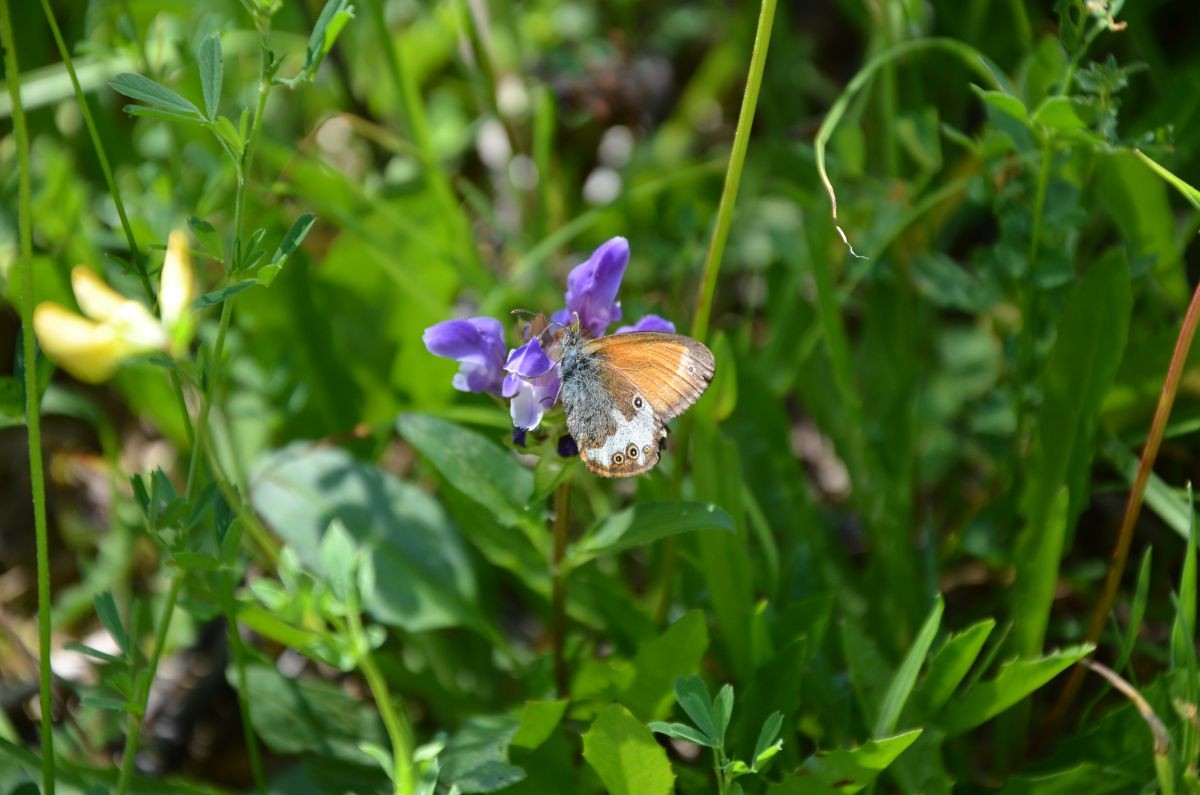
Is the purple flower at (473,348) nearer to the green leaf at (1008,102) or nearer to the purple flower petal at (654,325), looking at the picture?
the purple flower petal at (654,325)

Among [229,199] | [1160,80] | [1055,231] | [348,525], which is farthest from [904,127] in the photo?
[229,199]

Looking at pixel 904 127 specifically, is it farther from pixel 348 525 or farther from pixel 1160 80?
pixel 348 525

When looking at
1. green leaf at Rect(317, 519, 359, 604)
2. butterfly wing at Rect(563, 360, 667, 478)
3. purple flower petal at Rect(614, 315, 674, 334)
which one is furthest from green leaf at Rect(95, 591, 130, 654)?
purple flower petal at Rect(614, 315, 674, 334)

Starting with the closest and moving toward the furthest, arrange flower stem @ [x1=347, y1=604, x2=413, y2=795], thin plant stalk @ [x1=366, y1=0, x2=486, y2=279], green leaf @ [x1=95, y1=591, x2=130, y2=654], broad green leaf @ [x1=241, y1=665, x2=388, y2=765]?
flower stem @ [x1=347, y1=604, x2=413, y2=795]
green leaf @ [x1=95, y1=591, x2=130, y2=654]
broad green leaf @ [x1=241, y1=665, x2=388, y2=765]
thin plant stalk @ [x1=366, y1=0, x2=486, y2=279]

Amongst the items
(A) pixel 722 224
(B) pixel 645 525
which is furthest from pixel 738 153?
(B) pixel 645 525

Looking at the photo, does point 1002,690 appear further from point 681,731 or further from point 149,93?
point 149,93

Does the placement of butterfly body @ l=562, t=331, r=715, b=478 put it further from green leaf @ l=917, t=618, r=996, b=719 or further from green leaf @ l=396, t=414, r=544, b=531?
green leaf @ l=917, t=618, r=996, b=719

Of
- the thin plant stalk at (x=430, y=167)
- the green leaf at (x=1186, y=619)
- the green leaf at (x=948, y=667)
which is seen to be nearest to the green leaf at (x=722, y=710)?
the green leaf at (x=948, y=667)
